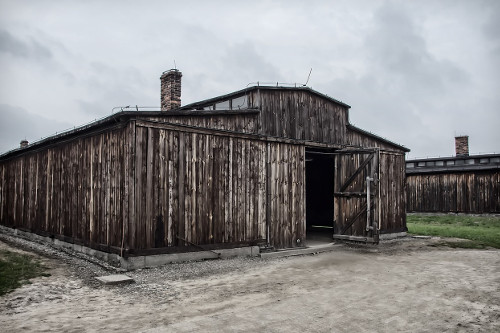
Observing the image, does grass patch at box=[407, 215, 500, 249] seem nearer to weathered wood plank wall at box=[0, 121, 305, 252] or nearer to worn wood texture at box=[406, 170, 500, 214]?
worn wood texture at box=[406, 170, 500, 214]

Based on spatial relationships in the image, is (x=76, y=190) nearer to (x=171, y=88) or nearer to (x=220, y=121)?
(x=171, y=88)

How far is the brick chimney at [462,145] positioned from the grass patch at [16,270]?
34451 millimetres

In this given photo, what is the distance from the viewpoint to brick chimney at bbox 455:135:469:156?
33.4 m

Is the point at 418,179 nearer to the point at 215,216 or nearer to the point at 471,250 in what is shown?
the point at 471,250

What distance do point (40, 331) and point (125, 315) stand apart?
1288 mm

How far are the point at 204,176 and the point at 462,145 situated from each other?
99.9 ft

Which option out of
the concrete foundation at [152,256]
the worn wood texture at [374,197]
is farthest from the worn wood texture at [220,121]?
the worn wood texture at [374,197]

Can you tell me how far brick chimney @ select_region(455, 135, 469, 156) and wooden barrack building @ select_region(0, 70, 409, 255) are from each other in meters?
18.9

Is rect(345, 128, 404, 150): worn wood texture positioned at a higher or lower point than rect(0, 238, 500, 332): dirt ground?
higher

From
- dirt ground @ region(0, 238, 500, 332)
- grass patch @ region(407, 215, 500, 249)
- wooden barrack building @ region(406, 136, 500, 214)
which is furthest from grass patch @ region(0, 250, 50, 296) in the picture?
wooden barrack building @ region(406, 136, 500, 214)

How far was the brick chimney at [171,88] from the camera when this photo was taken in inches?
592

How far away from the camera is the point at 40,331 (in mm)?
5512

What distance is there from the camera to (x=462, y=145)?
33.7 m

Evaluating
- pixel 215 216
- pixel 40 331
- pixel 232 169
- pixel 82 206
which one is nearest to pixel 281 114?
pixel 232 169
